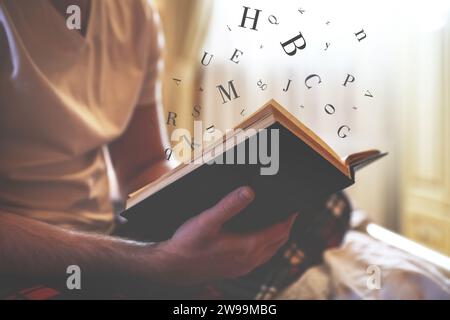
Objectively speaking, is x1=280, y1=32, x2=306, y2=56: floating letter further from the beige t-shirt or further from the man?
the beige t-shirt

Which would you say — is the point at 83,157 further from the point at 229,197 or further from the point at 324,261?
the point at 324,261

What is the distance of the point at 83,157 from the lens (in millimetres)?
782

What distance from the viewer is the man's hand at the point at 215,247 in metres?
0.53

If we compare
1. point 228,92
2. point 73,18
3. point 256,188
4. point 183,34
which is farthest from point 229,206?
point 183,34

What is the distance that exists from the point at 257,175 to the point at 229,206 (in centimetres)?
5

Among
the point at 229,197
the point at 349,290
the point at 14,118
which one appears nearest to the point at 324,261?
the point at 349,290

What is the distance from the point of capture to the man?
0.61m

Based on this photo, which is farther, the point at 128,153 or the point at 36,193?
the point at 128,153

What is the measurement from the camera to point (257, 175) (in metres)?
0.50

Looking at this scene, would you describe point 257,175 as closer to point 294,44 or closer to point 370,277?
point 294,44

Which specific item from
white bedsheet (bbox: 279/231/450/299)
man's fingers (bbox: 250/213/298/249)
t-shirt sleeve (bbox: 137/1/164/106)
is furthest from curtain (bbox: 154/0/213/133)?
man's fingers (bbox: 250/213/298/249)

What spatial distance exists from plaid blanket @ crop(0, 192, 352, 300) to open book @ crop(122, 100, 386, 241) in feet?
0.61

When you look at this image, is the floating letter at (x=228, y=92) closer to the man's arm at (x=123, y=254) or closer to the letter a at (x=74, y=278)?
the man's arm at (x=123, y=254)
